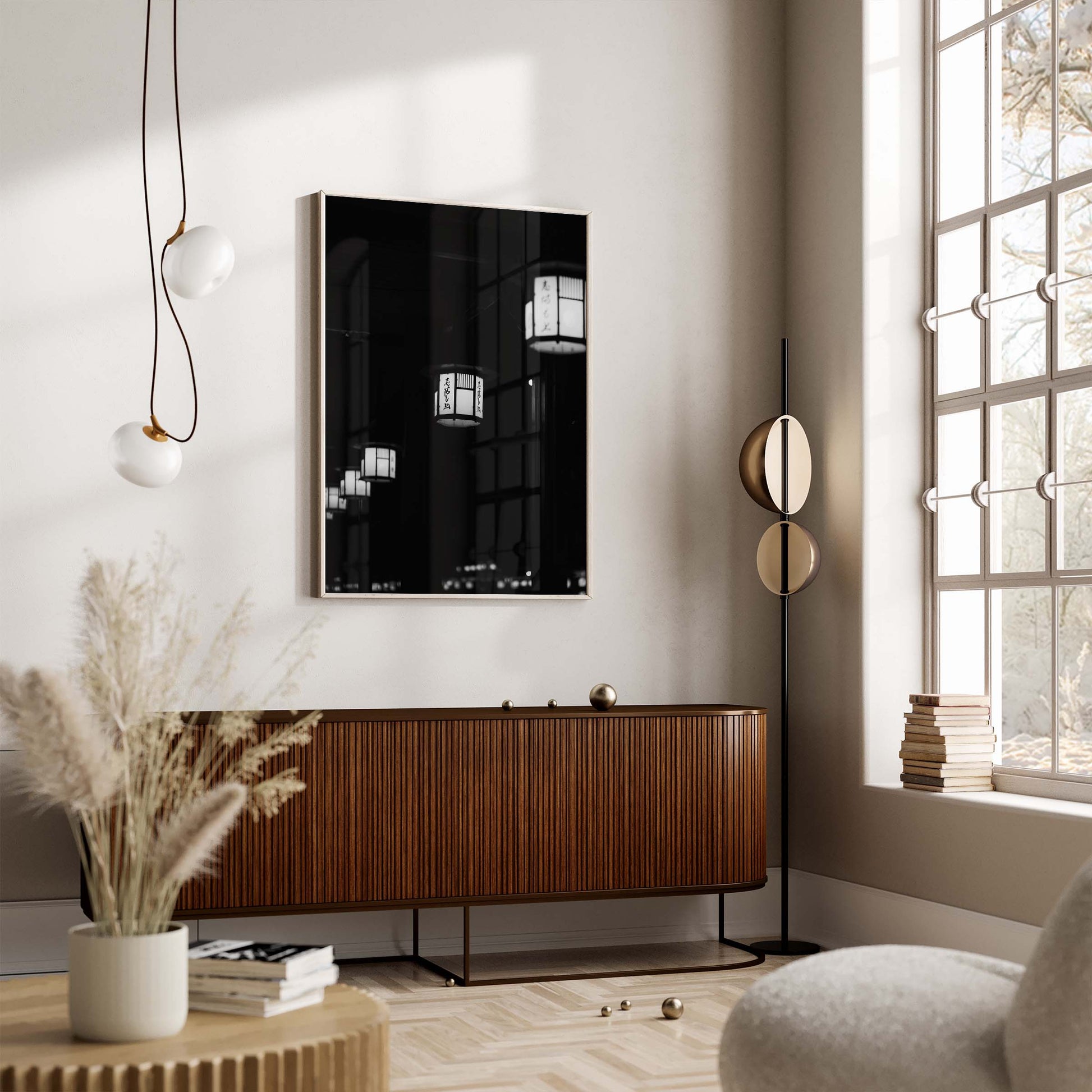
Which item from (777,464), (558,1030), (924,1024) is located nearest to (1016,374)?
(777,464)

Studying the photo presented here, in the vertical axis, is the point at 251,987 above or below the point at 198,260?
below

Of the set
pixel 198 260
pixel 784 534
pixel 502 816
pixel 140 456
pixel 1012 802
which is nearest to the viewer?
pixel 198 260

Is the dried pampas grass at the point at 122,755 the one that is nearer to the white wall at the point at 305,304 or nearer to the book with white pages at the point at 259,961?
the book with white pages at the point at 259,961

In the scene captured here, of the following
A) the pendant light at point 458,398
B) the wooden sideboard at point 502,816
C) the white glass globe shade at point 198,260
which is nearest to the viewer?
the white glass globe shade at point 198,260

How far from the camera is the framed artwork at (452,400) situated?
15.7 ft

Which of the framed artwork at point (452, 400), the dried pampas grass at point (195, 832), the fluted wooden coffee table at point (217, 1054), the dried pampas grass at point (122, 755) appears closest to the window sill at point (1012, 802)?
the framed artwork at point (452, 400)

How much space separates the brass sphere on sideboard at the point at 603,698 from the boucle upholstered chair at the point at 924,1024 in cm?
216

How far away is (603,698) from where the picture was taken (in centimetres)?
460

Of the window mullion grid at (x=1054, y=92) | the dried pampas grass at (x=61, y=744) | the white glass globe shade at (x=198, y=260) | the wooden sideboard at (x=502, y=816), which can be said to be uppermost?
the window mullion grid at (x=1054, y=92)

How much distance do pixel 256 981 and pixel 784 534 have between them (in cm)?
312

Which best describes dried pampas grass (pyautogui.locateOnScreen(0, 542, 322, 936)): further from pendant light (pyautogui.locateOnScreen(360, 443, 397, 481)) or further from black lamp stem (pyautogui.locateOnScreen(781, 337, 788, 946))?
black lamp stem (pyautogui.locateOnScreen(781, 337, 788, 946))

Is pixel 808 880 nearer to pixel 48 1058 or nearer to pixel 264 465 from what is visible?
pixel 264 465

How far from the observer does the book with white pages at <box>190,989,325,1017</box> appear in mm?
2145

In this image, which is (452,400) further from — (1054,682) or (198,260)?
(1054,682)
